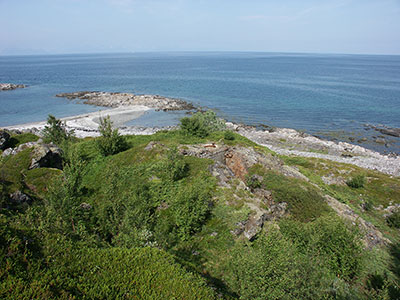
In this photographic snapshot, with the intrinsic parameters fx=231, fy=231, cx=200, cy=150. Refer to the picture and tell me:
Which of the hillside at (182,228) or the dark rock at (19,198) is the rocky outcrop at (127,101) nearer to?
the hillside at (182,228)

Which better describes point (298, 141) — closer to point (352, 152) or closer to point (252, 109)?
point (352, 152)

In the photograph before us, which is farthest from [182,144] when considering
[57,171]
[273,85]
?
[273,85]

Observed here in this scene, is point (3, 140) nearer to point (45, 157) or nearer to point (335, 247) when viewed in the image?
point (45, 157)

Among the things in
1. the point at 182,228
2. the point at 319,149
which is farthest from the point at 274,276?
the point at 319,149

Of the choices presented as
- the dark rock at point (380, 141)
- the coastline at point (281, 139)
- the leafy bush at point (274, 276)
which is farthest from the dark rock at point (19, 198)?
the dark rock at point (380, 141)

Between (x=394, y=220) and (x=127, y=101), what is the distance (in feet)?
275

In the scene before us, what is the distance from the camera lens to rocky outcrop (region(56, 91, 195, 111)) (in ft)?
270

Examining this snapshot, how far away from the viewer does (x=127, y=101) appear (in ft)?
289

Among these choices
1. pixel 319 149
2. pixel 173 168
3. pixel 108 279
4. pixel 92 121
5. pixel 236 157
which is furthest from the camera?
pixel 92 121

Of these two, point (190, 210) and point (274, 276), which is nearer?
point (274, 276)

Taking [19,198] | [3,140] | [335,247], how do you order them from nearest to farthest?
1. [335,247]
2. [19,198]
3. [3,140]

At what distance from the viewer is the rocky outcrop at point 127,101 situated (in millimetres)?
82375

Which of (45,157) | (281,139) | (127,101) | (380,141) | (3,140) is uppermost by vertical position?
(3,140)

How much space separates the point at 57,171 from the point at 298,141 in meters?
51.4
